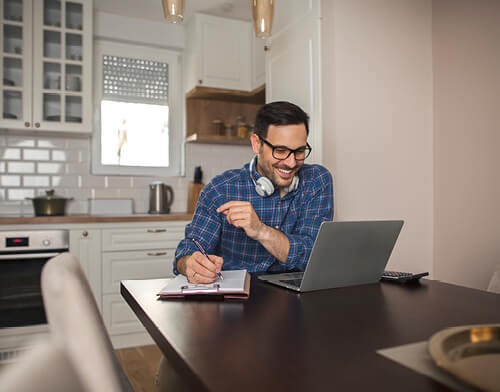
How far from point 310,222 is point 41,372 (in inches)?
53.8

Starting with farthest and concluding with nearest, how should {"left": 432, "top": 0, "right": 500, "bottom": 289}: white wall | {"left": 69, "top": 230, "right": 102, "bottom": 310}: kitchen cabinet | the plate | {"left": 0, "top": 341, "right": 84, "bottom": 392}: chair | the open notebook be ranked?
{"left": 69, "top": 230, "right": 102, "bottom": 310}: kitchen cabinet
{"left": 432, "top": 0, "right": 500, "bottom": 289}: white wall
the open notebook
the plate
{"left": 0, "top": 341, "right": 84, "bottom": 392}: chair

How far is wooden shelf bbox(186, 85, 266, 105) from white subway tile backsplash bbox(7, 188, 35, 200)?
1601 mm

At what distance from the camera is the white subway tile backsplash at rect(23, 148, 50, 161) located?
3424 millimetres

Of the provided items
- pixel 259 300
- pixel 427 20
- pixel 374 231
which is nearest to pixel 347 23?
pixel 427 20

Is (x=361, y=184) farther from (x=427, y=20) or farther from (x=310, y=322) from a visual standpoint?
(x=310, y=322)

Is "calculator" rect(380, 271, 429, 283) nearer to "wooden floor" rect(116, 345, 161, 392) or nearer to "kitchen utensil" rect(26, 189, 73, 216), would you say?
"wooden floor" rect(116, 345, 161, 392)

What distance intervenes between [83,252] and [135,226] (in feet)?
1.35

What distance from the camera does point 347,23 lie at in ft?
8.23

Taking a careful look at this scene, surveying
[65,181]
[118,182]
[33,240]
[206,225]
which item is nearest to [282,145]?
[206,225]

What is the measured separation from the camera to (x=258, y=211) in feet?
5.88

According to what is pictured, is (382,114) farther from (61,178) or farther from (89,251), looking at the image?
(61,178)

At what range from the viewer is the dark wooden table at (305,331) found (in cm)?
59

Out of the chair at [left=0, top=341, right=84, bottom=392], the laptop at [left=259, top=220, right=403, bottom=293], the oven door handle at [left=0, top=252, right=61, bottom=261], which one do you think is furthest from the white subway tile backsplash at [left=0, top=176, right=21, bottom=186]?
the chair at [left=0, top=341, right=84, bottom=392]

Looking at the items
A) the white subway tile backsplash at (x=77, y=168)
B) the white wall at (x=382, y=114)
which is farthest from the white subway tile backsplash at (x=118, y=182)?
the white wall at (x=382, y=114)
